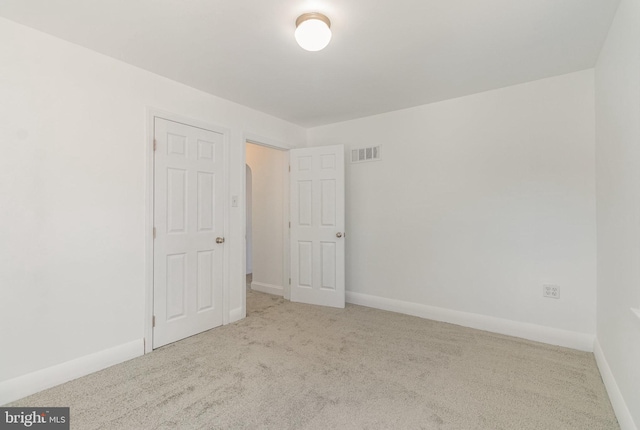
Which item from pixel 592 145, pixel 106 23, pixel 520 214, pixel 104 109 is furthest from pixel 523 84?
pixel 104 109

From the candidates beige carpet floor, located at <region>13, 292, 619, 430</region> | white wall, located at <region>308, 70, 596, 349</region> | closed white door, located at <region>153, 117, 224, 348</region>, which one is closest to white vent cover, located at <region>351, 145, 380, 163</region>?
white wall, located at <region>308, 70, 596, 349</region>

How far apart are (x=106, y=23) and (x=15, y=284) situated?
1821mm

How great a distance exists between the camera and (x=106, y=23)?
189 centimetres

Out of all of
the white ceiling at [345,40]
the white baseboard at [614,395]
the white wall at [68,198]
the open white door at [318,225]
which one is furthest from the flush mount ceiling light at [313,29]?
the white baseboard at [614,395]

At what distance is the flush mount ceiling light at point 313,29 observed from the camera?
176 cm

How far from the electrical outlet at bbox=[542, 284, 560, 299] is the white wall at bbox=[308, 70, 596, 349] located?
0.04 m

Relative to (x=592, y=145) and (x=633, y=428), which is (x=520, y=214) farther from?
(x=633, y=428)

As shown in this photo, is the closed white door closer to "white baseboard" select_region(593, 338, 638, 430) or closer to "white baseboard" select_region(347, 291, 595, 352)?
"white baseboard" select_region(347, 291, 595, 352)

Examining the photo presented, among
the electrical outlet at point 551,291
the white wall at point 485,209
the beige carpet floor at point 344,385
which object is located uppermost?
the white wall at point 485,209

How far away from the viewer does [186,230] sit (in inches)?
110

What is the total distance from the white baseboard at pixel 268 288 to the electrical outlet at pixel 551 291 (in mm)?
3101

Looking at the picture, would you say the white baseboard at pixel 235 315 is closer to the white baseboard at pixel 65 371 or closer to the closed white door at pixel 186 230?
the closed white door at pixel 186 230

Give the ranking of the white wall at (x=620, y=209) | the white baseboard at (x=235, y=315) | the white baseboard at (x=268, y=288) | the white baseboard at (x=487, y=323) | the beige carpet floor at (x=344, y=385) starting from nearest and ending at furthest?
the white wall at (x=620, y=209), the beige carpet floor at (x=344, y=385), the white baseboard at (x=487, y=323), the white baseboard at (x=235, y=315), the white baseboard at (x=268, y=288)

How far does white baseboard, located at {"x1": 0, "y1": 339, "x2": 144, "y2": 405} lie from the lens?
1831 mm
